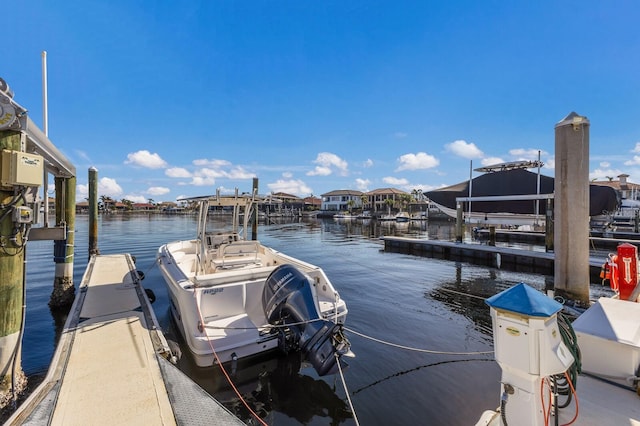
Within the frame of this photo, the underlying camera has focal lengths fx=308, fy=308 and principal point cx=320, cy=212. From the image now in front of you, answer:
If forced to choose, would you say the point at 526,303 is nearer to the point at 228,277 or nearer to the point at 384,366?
the point at 384,366

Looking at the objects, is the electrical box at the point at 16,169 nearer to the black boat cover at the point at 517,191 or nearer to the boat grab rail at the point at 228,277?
the boat grab rail at the point at 228,277

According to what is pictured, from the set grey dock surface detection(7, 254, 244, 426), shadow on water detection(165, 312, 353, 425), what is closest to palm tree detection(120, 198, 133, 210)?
grey dock surface detection(7, 254, 244, 426)

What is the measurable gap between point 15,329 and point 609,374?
301 inches

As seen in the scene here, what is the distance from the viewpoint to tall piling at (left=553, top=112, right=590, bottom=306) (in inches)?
304

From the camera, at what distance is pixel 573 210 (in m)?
7.75

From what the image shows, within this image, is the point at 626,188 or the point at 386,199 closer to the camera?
the point at 626,188

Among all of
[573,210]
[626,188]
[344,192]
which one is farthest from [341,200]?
[573,210]

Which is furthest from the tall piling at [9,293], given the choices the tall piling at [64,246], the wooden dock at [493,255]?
the wooden dock at [493,255]

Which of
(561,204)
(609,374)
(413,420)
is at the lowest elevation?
(413,420)

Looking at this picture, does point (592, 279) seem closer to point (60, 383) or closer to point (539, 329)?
point (539, 329)

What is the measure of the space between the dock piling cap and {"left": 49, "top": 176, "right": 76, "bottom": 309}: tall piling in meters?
10.1

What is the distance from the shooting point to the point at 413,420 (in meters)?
4.30

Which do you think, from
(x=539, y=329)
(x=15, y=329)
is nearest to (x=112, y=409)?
(x=15, y=329)

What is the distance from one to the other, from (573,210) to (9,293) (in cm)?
1118
